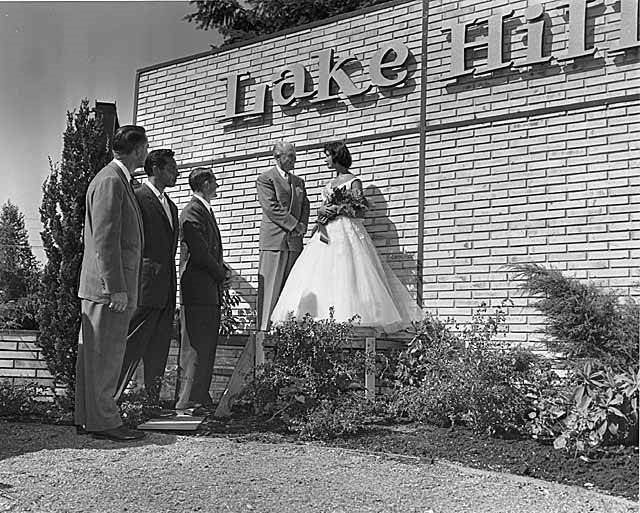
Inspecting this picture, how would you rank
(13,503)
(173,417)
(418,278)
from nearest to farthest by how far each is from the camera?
(13,503) < (173,417) < (418,278)

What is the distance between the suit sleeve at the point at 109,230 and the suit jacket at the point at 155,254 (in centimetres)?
72

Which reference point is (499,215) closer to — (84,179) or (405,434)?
(405,434)

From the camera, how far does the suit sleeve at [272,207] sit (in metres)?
6.94

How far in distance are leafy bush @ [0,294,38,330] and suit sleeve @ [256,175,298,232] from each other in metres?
2.13

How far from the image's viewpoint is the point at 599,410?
4.25m

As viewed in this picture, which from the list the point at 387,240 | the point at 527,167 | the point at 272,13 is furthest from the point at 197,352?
the point at 272,13

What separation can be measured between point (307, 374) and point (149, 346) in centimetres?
117

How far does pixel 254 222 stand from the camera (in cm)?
819

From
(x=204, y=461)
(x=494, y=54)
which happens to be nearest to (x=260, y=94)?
(x=494, y=54)

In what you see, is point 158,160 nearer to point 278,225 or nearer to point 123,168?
point 123,168

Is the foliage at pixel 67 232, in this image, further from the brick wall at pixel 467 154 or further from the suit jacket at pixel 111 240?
the brick wall at pixel 467 154

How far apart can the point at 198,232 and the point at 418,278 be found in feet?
7.09

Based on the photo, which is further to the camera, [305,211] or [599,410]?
[305,211]

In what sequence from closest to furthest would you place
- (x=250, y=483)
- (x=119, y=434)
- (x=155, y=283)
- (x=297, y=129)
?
(x=250, y=483) → (x=119, y=434) → (x=155, y=283) → (x=297, y=129)
